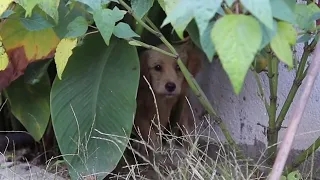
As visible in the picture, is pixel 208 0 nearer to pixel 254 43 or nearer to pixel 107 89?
pixel 254 43

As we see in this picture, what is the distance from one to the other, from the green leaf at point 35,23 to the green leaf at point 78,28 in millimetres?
105

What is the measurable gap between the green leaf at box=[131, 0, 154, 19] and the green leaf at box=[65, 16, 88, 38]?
0.45ft

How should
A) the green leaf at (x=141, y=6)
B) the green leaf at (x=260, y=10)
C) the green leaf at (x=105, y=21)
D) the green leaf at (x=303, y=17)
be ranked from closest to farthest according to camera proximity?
the green leaf at (x=260, y=10), the green leaf at (x=303, y=17), the green leaf at (x=105, y=21), the green leaf at (x=141, y=6)

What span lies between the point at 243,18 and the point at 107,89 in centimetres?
115

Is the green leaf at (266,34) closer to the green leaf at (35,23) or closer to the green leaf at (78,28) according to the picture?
the green leaf at (78,28)

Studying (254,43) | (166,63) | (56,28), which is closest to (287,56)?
(254,43)

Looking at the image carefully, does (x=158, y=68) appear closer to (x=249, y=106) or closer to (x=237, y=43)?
(x=249, y=106)

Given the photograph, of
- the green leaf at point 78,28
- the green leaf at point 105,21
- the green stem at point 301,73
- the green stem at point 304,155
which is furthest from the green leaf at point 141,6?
the green stem at point 304,155

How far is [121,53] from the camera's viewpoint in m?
1.91

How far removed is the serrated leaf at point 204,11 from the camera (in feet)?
2.33

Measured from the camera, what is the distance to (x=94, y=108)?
182 centimetres

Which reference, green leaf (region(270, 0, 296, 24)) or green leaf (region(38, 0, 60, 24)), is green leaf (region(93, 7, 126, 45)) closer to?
green leaf (region(38, 0, 60, 24))

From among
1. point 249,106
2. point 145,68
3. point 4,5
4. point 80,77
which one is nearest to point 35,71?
point 80,77

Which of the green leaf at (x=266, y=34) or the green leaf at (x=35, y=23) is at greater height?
the green leaf at (x=266, y=34)
